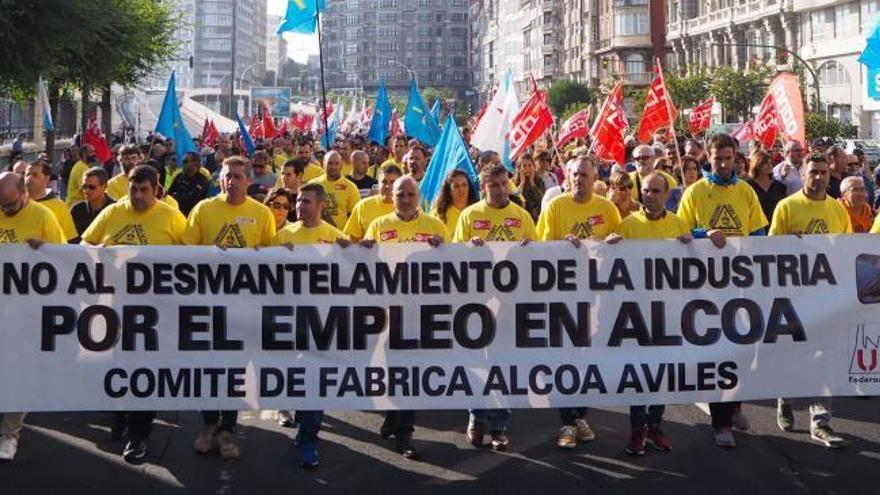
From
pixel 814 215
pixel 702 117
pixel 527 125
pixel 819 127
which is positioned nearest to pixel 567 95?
pixel 819 127

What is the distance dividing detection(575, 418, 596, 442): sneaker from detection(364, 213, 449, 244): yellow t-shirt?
1429 millimetres

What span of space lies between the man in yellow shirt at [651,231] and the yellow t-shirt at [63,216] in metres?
3.58

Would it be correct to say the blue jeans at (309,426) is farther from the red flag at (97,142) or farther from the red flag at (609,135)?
the red flag at (97,142)

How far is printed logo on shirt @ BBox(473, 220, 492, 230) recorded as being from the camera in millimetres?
7199

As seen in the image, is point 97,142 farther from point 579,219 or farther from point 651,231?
point 651,231

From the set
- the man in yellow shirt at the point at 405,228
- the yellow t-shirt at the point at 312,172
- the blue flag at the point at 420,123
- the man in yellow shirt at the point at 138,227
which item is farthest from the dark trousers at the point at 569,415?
the blue flag at the point at 420,123

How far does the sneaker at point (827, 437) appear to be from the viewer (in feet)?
22.9

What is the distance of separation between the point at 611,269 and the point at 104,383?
9.30ft

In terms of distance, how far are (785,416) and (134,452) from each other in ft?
13.1

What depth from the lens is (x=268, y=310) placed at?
6.46m

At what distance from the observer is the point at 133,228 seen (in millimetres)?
6863

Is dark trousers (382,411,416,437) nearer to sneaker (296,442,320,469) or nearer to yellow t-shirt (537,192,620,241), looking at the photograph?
sneaker (296,442,320,469)

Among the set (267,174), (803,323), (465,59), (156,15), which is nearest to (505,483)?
(803,323)

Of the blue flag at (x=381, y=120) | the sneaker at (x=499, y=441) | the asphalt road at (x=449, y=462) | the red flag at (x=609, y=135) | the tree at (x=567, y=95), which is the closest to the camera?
the asphalt road at (x=449, y=462)
